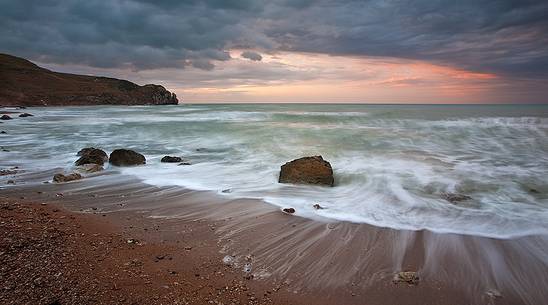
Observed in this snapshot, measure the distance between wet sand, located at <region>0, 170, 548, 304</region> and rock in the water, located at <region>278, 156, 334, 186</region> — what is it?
5.88 ft

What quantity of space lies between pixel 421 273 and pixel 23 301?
369cm

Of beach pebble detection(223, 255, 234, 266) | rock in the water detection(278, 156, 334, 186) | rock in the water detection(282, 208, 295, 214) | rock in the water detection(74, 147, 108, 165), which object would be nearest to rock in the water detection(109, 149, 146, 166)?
rock in the water detection(74, 147, 108, 165)

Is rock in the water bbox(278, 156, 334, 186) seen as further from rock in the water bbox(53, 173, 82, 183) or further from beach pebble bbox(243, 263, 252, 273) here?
rock in the water bbox(53, 173, 82, 183)

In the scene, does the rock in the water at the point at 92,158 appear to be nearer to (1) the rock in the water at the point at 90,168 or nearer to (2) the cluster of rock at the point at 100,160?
(2) the cluster of rock at the point at 100,160

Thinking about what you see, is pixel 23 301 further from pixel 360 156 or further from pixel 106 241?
pixel 360 156

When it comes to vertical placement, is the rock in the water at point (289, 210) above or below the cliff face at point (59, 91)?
below

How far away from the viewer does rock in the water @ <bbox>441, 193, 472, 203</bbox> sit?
635cm

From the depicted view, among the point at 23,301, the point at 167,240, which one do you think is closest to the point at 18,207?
the point at 167,240

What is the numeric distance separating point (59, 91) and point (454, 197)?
83963 millimetres

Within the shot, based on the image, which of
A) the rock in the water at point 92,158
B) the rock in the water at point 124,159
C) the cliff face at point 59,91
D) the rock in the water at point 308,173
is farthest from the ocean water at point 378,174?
the cliff face at point 59,91

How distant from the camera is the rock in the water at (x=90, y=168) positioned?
8031 millimetres

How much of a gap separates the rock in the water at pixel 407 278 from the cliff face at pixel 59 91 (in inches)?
2760

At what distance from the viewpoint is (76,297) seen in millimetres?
2779

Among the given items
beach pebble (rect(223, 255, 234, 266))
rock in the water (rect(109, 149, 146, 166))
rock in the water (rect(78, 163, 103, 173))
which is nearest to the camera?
beach pebble (rect(223, 255, 234, 266))
